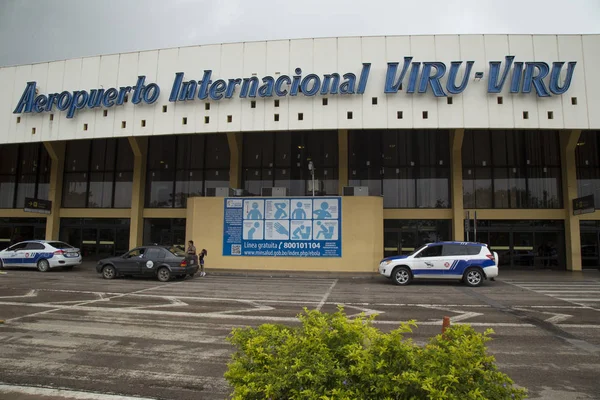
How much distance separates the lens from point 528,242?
22234 mm

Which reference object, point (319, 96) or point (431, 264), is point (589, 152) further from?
point (319, 96)

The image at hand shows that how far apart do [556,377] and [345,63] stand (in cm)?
1727

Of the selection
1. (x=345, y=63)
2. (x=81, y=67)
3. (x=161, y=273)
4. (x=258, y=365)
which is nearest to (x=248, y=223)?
(x=161, y=273)

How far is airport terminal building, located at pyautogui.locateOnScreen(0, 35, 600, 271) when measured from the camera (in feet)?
61.4

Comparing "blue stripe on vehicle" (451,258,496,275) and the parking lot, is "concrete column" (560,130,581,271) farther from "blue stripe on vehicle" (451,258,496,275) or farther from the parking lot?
"blue stripe on vehicle" (451,258,496,275)

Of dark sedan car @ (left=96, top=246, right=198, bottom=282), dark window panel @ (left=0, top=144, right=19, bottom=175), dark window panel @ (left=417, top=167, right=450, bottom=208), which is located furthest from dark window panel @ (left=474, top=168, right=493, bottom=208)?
dark window panel @ (left=0, top=144, right=19, bottom=175)

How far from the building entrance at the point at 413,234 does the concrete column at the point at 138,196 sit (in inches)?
623

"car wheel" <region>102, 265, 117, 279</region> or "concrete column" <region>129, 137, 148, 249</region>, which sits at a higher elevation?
"concrete column" <region>129, 137, 148, 249</region>

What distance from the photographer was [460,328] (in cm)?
302

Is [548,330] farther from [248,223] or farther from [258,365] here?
[248,223]

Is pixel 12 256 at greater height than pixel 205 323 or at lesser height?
greater

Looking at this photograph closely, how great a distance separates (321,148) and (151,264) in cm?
1287

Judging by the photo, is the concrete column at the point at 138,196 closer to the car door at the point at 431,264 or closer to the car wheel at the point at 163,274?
the car wheel at the point at 163,274

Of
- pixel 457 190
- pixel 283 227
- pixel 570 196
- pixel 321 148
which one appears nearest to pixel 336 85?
pixel 321 148
